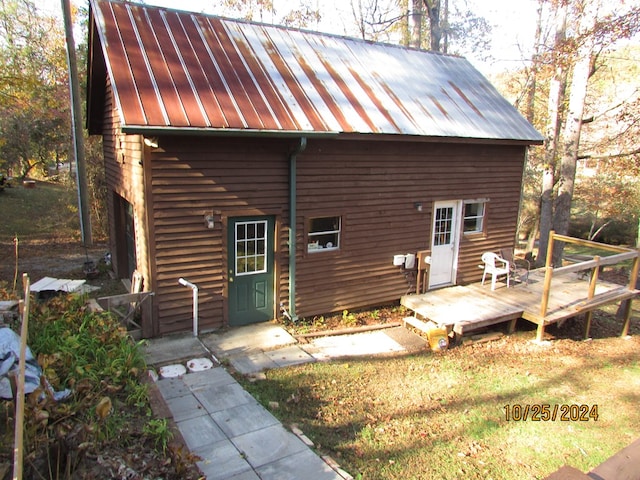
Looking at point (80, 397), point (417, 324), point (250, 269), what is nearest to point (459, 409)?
point (417, 324)

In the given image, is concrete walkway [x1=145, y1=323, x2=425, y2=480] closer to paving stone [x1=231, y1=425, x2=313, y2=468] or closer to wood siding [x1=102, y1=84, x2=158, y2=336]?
paving stone [x1=231, y1=425, x2=313, y2=468]

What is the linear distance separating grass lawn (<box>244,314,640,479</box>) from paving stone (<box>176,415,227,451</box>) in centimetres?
79

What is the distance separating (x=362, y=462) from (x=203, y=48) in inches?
286

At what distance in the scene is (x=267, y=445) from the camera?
4.80 m

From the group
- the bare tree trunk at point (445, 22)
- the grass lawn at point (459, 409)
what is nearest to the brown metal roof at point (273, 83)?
the grass lawn at point (459, 409)

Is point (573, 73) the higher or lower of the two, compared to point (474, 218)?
higher

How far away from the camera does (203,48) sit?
8.23 metres

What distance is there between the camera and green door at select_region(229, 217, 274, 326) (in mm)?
7883

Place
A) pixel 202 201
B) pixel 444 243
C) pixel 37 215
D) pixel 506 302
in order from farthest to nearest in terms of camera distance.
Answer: pixel 37 215
pixel 444 243
pixel 506 302
pixel 202 201

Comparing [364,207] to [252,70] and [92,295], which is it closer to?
[252,70]

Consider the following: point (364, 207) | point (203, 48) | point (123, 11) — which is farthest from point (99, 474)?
point (123, 11)

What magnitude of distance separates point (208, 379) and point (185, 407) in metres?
0.75
